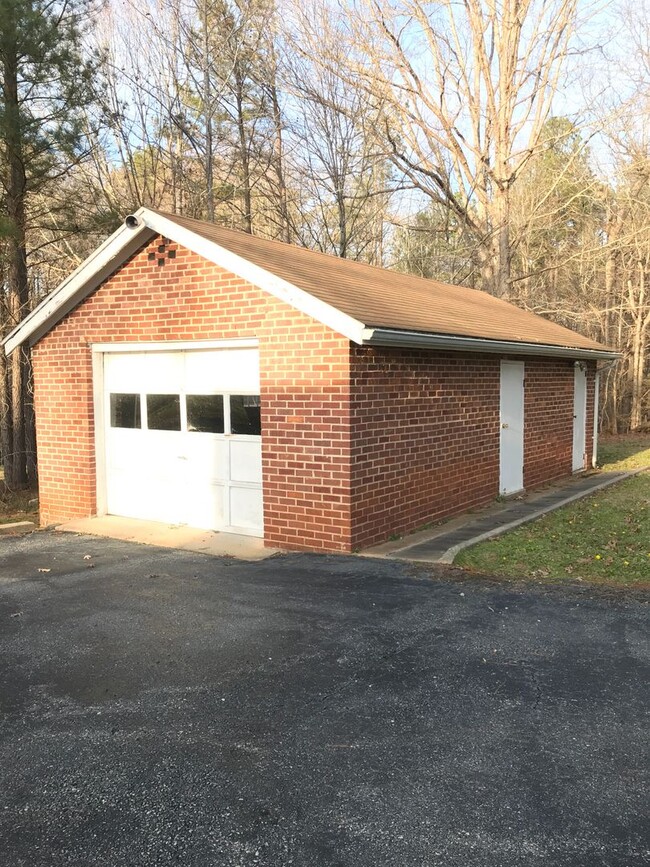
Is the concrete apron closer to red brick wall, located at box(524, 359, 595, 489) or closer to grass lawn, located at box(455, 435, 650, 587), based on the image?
grass lawn, located at box(455, 435, 650, 587)

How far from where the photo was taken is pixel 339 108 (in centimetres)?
1966

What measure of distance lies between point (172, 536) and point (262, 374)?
245 cm

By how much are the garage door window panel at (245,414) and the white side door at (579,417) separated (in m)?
8.32

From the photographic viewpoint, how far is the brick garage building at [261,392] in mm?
7547

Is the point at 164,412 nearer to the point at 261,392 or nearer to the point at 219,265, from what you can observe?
the point at 261,392

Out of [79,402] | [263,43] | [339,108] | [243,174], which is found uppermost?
[263,43]

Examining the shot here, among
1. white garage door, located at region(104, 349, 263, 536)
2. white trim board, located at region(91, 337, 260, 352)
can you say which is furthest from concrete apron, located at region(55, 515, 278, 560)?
white trim board, located at region(91, 337, 260, 352)

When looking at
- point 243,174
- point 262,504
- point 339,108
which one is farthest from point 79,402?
point 339,108

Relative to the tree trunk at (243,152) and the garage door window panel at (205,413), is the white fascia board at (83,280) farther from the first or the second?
the tree trunk at (243,152)

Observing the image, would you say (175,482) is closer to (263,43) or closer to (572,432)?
(572,432)

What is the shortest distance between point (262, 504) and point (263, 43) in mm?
16539

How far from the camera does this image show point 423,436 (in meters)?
8.79

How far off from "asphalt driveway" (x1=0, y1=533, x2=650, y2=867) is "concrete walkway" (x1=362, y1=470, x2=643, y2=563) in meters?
1.10

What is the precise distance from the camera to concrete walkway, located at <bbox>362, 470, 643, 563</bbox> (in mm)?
7459
